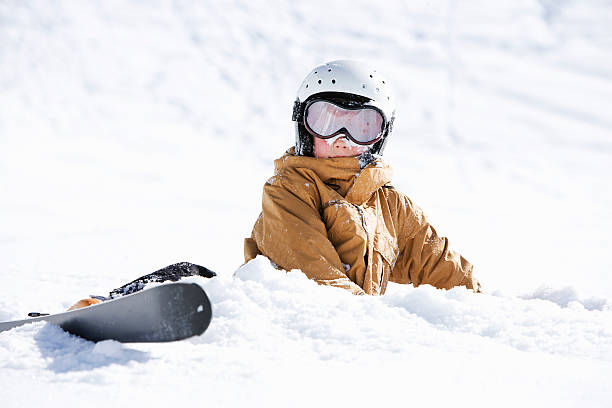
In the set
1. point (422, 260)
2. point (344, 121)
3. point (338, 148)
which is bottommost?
point (422, 260)

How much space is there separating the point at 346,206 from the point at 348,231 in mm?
136

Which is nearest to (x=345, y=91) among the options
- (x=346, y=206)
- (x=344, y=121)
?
(x=344, y=121)

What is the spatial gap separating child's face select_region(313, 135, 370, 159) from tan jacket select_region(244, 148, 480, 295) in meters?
0.17

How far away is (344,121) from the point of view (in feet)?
10.2

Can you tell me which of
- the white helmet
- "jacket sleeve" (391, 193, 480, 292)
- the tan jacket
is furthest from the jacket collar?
"jacket sleeve" (391, 193, 480, 292)

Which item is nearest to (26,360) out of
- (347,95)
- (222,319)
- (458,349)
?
(222,319)

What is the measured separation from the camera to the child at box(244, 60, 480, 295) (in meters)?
2.66

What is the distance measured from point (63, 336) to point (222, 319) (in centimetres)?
44

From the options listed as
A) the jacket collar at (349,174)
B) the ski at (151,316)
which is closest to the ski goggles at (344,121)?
the jacket collar at (349,174)

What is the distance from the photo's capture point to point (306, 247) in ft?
8.52

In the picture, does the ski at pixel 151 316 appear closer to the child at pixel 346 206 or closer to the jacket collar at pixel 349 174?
the child at pixel 346 206

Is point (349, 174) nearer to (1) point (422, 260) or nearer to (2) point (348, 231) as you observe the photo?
(2) point (348, 231)

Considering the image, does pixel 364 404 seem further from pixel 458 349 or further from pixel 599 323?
pixel 599 323

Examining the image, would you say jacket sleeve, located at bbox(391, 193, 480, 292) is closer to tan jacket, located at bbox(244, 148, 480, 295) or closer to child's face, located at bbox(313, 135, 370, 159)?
tan jacket, located at bbox(244, 148, 480, 295)
